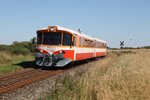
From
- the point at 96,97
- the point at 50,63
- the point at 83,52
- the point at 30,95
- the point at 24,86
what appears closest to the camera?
the point at 96,97

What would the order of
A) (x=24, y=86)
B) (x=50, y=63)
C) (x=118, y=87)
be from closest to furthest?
(x=118, y=87), (x=24, y=86), (x=50, y=63)

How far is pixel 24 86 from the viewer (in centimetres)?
1359

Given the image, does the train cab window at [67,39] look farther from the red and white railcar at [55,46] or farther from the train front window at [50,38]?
the train front window at [50,38]

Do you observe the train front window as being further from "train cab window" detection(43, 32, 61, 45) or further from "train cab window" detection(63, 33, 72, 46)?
"train cab window" detection(63, 33, 72, 46)

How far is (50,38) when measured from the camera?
73.1ft

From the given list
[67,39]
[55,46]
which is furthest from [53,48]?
[67,39]

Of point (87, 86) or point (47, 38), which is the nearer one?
point (87, 86)

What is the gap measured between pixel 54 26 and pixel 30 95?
11238 millimetres

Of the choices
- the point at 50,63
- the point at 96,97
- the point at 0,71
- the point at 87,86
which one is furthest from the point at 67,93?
the point at 50,63

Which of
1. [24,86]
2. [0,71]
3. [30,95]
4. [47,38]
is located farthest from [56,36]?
[30,95]

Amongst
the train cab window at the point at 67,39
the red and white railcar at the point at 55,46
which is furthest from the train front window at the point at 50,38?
the train cab window at the point at 67,39

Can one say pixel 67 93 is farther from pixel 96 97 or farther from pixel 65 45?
pixel 65 45

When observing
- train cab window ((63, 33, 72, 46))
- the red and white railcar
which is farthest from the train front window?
train cab window ((63, 33, 72, 46))

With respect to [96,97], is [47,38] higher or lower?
higher
